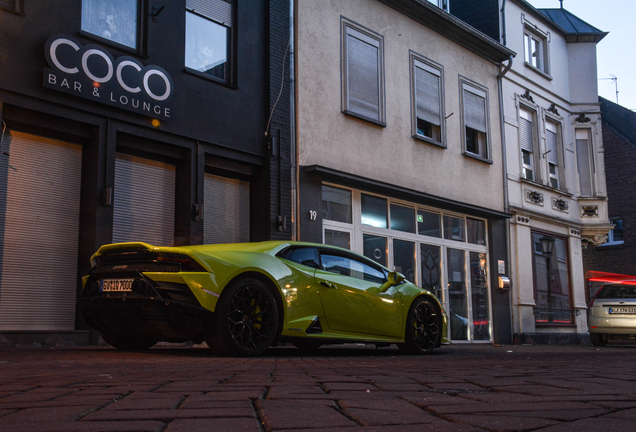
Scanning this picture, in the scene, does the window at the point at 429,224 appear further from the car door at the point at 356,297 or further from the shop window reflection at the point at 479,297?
the car door at the point at 356,297

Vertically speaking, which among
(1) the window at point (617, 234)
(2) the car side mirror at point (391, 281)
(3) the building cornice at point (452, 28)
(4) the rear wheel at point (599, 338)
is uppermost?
(3) the building cornice at point (452, 28)

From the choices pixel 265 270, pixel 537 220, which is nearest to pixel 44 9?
pixel 265 270

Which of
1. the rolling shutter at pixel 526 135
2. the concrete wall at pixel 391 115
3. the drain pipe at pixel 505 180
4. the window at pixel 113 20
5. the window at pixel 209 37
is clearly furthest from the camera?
the rolling shutter at pixel 526 135

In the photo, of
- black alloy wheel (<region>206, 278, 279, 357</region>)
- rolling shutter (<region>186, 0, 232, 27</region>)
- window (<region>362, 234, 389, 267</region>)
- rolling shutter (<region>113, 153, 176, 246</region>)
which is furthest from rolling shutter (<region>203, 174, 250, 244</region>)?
black alloy wheel (<region>206, 278, 279, 357</region>)

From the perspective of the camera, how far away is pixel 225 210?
1203 centimetres

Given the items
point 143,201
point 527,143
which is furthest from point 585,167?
point 143,201

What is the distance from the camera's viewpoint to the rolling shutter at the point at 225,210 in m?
11.7

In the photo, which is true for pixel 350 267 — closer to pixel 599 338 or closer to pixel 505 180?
pixel 599 338

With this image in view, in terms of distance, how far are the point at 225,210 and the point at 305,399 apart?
9.06 meters

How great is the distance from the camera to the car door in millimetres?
7523

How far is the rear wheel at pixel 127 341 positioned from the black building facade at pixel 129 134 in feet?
5.89

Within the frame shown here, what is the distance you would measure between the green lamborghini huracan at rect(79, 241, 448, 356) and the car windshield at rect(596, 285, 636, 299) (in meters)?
9.89

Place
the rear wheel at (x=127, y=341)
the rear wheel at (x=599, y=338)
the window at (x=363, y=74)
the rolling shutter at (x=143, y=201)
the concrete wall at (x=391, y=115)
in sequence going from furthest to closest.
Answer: the rear wheel at (x=599, y=338) → the window at (x=363, y=74) → the concrete wall at (x=391, y=115) → the rolling shutter at (x=143, y=201) → the rear wheel at (x=127, y=341)

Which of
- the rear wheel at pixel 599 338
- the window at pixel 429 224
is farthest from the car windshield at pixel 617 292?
the window at pixel 429 224
